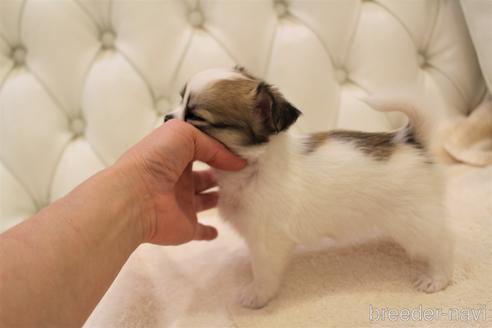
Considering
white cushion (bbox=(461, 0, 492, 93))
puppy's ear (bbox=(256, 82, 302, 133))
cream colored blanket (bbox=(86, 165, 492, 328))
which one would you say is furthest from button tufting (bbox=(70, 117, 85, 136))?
white cushion (bbox=(461, 0, 492, 93))

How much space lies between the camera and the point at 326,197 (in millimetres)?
1158

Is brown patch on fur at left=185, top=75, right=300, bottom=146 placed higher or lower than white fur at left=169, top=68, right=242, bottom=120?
lower

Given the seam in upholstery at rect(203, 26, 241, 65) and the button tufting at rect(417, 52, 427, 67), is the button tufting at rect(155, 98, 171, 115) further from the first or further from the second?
the button tufting at rect(417, 52, 427, 67)

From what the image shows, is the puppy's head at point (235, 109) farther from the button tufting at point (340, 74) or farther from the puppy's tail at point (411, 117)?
the button tufting at point (340, 74)

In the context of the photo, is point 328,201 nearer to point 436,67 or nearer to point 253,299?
point 253,299

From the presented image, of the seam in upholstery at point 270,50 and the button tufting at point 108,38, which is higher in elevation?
the button tufting at point 108,38

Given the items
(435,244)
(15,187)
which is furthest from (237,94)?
(15,187)

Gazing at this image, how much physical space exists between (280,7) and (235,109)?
0.70 m

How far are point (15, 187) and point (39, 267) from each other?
79cm

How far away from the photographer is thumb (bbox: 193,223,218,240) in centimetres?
131

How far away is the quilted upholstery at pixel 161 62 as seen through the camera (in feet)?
4.93

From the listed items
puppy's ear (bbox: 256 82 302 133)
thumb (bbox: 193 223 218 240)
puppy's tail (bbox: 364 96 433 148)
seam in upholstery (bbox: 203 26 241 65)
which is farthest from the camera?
seam in upholstery (bbox: 203 26 241 65)

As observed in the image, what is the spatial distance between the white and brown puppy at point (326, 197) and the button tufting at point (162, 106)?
0.48 meters

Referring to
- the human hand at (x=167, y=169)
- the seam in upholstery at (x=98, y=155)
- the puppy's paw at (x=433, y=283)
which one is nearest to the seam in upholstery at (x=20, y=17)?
the seam in upholstery at (x=98, y=155)
